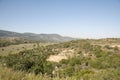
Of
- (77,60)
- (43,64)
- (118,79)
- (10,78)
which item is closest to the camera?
(10,78)

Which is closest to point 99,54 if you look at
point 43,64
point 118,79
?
point 43,64

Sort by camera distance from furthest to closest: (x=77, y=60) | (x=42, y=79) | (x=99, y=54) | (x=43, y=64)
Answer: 1. (x=99, y=54)
2. (x=77, y=60)
3. (x=43, y=64)
4. (x=42, y=79)

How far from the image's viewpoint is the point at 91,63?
31891mm

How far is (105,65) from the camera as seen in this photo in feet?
99.6

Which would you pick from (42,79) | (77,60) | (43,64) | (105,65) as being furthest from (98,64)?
(42,79)

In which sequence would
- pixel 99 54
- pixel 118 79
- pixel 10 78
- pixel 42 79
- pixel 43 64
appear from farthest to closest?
pixel 99 54
pixel 43 64
pixel 118 79
pixel 42 79
pixel 10 78

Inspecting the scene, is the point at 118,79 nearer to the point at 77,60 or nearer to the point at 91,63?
the point at 91,63

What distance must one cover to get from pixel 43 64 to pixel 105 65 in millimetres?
14818

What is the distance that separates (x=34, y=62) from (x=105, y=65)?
15258 millimetres

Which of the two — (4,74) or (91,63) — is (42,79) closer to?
(4,74)

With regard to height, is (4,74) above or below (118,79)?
above

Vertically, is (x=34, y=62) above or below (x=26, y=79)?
below

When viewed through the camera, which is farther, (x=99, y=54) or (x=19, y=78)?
(x=99, y=54)

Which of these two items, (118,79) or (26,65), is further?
(26,65)
